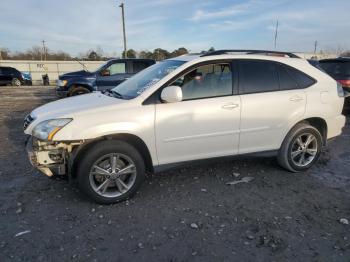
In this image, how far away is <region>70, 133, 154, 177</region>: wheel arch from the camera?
11.8 ft

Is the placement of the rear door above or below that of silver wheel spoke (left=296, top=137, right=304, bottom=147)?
above

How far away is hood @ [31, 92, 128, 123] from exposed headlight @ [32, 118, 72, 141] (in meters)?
0.07

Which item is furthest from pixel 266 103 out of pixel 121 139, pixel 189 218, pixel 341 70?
pixel 341 70

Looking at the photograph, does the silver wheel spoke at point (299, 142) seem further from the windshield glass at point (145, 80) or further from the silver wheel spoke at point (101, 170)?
the silver wheel spoke at point (101, 170)

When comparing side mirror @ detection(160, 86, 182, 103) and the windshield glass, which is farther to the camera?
the windshield glass

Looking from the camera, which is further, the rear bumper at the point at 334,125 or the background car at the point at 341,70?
the background car at the point at 341,70

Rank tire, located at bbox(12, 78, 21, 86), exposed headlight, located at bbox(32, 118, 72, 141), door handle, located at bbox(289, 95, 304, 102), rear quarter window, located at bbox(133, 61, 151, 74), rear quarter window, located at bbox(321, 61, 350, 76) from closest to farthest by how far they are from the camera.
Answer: exposed headlight, located at bbox(32, 118, 72, 141) → door handle, located at bbox(289, 95, 304, 102) → rear quarter window, located at bbox(321, 61, 350, 76) → rear quarter window, located at bbox(133, 61, 151, 74) → tire, located at bbox(12, 78, 21, 86)

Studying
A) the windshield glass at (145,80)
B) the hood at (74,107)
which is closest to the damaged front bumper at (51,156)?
the hood at (74,107)

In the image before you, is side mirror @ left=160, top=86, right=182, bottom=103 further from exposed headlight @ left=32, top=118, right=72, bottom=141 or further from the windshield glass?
exposed headlight @ left=32, top=118, right=72, bottom=141

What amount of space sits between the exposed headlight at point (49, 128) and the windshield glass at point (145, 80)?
89 centimetres

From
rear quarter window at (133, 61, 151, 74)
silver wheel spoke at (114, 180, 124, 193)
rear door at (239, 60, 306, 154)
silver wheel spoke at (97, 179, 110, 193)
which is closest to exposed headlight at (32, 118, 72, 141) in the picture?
silver wheel spoke at (97, 179, 110, 193)

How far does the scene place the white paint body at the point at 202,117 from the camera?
12.0 feet

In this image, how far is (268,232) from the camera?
3232 millimetres

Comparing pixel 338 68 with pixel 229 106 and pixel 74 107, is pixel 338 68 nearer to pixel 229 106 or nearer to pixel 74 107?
pixel 229 106
